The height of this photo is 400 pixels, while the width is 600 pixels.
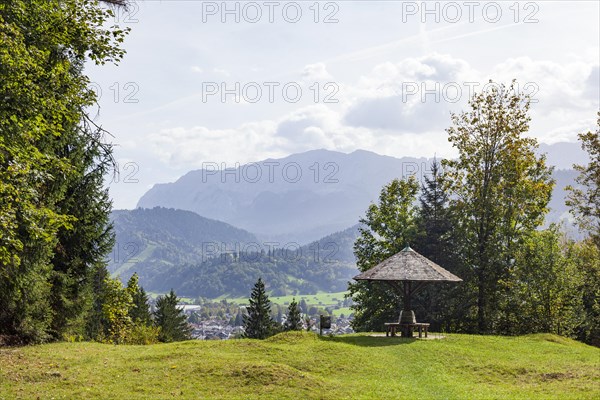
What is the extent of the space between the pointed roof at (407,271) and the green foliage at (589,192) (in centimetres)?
1747

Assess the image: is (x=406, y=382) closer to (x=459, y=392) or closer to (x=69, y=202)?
(x=459, y=392)

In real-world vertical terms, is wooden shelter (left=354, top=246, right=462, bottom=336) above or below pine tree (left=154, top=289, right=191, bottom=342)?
above

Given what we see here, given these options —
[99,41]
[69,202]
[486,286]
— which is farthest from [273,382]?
[486,286]

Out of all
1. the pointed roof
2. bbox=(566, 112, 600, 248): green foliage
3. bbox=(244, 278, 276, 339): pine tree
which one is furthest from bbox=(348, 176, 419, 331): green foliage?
bbox=(244, 278, 276, 339): pine tree

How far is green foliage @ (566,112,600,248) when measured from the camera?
1649 inches

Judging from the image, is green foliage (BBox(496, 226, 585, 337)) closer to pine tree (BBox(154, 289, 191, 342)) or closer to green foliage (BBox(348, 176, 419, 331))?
green foliage (BBox(348, 176, 419, 331))

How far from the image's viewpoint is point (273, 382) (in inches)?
693

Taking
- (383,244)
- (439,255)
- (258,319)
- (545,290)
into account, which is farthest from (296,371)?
(258,319)

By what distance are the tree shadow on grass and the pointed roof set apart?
308 cm

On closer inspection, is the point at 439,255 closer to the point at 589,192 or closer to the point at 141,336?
the point at 589,192

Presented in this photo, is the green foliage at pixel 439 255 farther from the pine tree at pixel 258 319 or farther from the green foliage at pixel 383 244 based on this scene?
the pine tree at pixel 258 319

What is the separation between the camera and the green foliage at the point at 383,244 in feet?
151

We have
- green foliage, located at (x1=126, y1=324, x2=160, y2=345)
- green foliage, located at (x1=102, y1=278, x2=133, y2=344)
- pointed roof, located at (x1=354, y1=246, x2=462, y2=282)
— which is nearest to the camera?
pointed roof, located at (x1=354, y1=246, x2=462, y2=282)

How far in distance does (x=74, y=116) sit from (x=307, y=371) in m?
11.8
